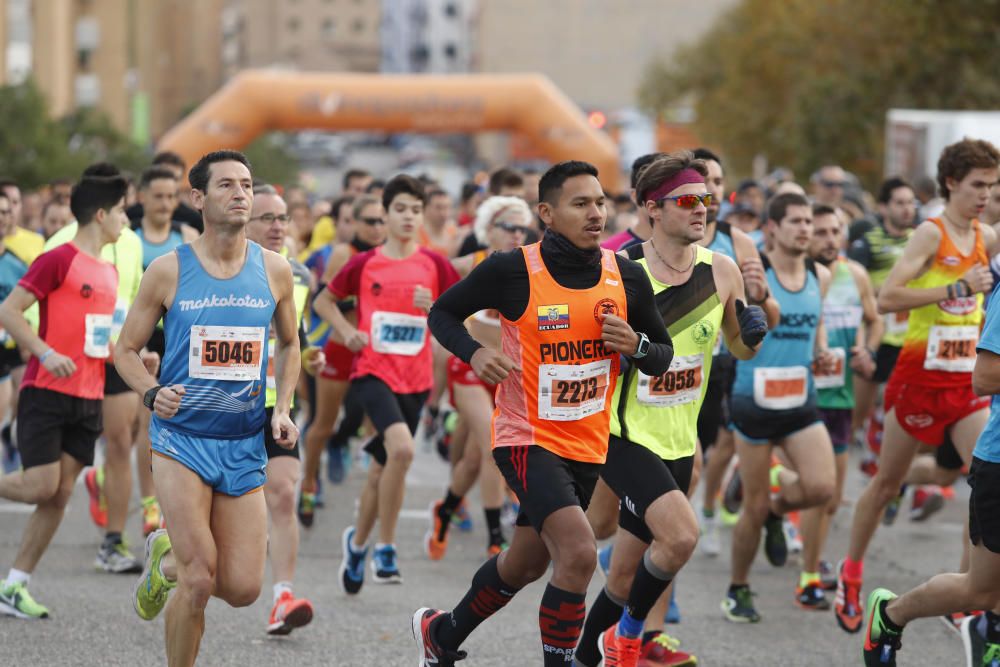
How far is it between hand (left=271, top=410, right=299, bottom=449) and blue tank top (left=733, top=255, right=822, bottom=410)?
9.09ft

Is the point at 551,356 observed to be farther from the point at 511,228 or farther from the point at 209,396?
the point at 511,228

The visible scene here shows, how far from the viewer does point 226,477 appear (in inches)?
238

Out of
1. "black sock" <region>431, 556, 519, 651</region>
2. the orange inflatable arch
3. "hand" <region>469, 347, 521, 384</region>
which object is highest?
the orange inflatable arch

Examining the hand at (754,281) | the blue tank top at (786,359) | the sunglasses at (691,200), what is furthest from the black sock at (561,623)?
the blue tank top at (786,359)

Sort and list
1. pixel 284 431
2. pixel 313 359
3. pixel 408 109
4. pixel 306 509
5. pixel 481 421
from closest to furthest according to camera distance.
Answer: pixel 284 431
pixel 313 359
pixel 481 421
pixel 306 509
pixel 408 109

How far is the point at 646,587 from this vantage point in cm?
644

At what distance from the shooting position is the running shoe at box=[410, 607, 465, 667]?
20.9 ft

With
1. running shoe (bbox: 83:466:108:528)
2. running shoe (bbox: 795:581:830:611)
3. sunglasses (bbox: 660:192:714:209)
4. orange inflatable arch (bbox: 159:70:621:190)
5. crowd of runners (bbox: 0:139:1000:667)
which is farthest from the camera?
orange inflatable arch (bbox: 159:70:621:190)

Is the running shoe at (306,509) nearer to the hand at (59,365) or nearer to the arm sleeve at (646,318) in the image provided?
the hand at (59,365)

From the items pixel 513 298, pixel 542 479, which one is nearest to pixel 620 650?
pixel 542 479

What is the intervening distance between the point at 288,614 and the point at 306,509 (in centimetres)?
329

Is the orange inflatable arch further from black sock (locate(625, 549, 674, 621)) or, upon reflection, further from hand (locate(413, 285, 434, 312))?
black sock (locate(625, 549, 674, 621))

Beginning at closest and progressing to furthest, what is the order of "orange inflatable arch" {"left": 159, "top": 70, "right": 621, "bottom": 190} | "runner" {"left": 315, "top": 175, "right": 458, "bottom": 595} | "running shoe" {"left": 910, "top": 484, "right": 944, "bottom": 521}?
1. "runner" {"left": 315, "top": 175, "right": 458, "bottom": 595}
2. "running shoe" {"left": 910, "top": 484, "right": 944, "bottom": 521}
3. "orange inflatable arch" {"left": 159, "top": 70, "right": 621, "bottom": 190}

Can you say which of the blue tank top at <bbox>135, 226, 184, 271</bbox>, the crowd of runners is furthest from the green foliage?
the blue tank top at <bbox>135, 226, 184, 271</bbox>
